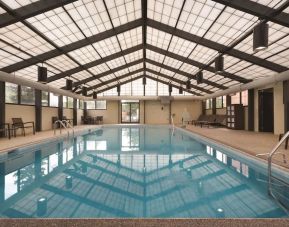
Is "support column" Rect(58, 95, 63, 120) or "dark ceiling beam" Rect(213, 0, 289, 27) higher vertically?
"dark ceiling beam" Rect(213, 0, 289, 27)

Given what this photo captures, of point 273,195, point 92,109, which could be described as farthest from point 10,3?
point 92,109

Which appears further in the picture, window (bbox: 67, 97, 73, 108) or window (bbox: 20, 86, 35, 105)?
window (bbox: 67, 97, 73, 108)

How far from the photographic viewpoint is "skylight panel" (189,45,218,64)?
11921mm

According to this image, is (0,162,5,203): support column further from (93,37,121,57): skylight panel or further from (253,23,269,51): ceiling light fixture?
(93,37,121,57): skylight panel

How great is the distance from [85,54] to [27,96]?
4367 mm

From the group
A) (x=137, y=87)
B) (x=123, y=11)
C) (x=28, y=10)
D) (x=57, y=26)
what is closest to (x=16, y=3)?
(x=28, y=10)

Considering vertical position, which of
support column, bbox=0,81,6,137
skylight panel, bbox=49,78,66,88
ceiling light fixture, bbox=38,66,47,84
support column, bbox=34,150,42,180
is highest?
skylight panel, bbox=49,78,66,88

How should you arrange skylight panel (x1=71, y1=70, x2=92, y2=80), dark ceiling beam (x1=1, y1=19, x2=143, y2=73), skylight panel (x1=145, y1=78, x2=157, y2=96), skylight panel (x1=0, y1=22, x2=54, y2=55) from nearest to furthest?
1. skylight panel (x1=0, y1=22, x2=54, y2=55)
2. dark ceiling beam (x1=1, y1=19, x2=143, y2=73)
3. skylight panel (x1=71, y1=70, x2=92, y2=80)
4. skylight panel (x1=145, y1=78, x2=157, y2=96)

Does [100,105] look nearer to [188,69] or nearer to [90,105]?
[90,105]

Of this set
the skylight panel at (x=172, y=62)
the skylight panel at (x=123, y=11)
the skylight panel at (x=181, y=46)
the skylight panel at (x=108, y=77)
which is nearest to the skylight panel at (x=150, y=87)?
the skylight panel at (x=108, y=77)

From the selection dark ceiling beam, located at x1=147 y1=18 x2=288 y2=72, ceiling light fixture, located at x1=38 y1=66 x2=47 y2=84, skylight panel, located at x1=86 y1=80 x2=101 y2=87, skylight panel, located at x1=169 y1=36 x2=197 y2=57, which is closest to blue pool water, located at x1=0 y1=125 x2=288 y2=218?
ceiling light fixture, located at x1=38 y1=66 x2=47 y2=84

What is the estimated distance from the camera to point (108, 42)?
40.3ft

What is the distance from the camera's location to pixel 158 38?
1287 centimetres

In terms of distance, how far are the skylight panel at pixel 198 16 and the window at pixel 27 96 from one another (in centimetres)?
927
